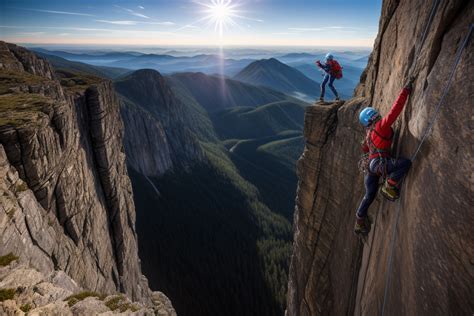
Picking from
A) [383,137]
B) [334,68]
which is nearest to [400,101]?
[383,137]

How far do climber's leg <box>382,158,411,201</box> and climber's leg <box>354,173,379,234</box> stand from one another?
1.47 meters

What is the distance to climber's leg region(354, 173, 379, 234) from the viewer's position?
12.2m

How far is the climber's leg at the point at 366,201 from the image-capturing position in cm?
1222

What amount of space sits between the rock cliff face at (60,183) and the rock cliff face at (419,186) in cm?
1603

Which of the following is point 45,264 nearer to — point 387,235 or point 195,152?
point 387,235

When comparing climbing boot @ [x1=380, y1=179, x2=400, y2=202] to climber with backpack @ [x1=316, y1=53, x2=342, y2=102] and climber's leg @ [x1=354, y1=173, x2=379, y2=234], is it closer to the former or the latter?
climber's leg @ [x1=354, y1=173, x2=379, y2=234]

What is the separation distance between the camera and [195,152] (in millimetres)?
188250

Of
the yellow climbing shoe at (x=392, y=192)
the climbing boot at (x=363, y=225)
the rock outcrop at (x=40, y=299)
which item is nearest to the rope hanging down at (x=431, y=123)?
the yellow climbing shoe at (x=392, y=192)

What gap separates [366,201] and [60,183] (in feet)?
66.1

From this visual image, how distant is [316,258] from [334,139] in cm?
1050

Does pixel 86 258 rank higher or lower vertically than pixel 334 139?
lower

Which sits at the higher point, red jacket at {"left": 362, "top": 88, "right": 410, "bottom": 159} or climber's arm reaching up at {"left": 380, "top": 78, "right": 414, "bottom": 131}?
climber's arm reaching up at {"left": 380, "top": 78, "right": 414, "bottom": 131}

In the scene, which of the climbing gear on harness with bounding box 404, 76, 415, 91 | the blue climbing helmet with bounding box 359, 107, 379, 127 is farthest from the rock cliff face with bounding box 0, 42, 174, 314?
the climbing gear on harness with bounding box 404, 76, 415, 91

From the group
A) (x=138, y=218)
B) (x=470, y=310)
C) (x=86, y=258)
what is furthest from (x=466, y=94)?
(x=138, y=218)
